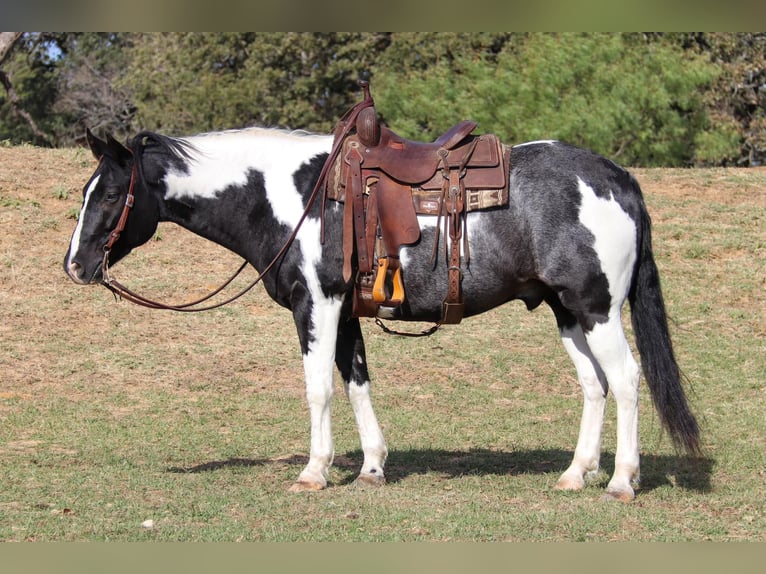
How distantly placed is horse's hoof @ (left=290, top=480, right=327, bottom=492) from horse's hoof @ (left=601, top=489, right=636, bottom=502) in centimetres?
176

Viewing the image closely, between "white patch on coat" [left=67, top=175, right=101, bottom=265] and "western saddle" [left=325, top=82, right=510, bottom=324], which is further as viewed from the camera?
"white patch on coat" [left=67, top=175, right=101, bottom=265]

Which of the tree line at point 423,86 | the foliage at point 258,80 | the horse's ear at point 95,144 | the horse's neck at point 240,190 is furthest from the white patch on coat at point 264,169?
the foliage at point 258,80

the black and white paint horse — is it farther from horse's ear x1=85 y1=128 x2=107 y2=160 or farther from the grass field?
the grass field

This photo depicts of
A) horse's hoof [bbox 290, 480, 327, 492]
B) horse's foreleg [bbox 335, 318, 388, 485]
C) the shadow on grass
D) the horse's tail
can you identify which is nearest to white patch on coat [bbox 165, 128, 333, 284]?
horse's foreleg [bbox 335, 318, 388, 485]

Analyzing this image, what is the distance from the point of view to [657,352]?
6547 millimetres

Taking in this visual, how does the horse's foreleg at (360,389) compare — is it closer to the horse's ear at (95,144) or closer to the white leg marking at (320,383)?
the white leg marking at (320,383)

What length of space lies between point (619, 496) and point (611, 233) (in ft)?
5.22

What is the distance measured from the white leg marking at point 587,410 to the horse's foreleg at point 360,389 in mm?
1194

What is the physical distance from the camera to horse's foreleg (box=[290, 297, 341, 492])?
21.3ft

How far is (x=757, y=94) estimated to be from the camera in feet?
87.9

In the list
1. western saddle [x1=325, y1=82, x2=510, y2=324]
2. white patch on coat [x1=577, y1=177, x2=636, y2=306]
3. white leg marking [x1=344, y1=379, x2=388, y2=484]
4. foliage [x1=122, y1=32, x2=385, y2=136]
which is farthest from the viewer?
foliage [x1=122, y1=32, x2=385, y2=136]

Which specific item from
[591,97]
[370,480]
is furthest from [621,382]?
[591,97]

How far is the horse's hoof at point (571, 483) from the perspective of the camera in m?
6.71

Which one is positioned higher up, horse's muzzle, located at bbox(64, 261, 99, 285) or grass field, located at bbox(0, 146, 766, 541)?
horse's muzzle, located at bbox(64, 261, 99, 285)
